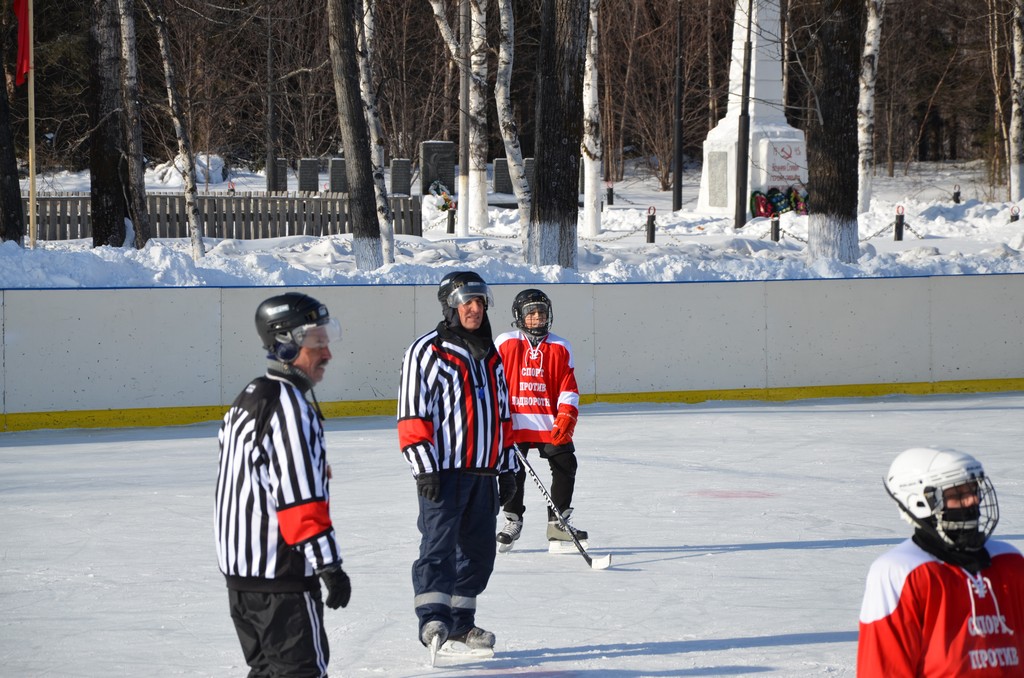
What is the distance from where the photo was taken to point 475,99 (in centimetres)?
2611

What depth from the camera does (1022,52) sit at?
1219 inches

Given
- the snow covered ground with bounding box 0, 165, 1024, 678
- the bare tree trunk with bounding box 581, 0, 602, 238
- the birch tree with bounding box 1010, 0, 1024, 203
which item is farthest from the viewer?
the birch tree with bounding box 1010, 0, 1024, 203

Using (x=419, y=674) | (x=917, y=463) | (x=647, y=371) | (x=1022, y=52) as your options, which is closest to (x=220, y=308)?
(x=647, y=371)

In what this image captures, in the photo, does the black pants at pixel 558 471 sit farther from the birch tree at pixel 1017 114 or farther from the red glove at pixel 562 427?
the birch tree at pixel 1017 114

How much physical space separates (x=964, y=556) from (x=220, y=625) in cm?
387

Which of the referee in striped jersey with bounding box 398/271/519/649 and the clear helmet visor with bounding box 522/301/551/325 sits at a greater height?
the clear helmet visor with bounding box 522/301/551/325

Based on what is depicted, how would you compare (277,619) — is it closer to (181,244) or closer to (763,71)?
(181,244)

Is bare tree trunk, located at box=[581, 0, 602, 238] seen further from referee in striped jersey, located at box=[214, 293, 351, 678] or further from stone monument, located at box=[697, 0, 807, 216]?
referee in striped jersey, located at box=[214, 293, 351, 678]

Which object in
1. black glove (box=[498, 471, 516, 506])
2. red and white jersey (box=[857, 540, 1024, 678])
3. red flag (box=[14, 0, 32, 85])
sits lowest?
black glove (box=[498, 471, 516, 506])

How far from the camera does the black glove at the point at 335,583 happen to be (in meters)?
3.50

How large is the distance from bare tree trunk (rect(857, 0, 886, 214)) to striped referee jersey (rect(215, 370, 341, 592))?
87.3ft

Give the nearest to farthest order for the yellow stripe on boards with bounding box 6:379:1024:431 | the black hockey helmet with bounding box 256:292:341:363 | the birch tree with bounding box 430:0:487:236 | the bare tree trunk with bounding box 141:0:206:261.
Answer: the black hockey helmet with bounding box 256:292:341:363, the yellow stripe on boards with bounding box 6:379:1024:431, the bare tree trunk with bounding box 141:0:206:261, the birch tree with bounding box 430:0:487:236

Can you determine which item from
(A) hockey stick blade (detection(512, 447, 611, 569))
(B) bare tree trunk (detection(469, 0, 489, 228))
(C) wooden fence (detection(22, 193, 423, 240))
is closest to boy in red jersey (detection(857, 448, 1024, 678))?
(A) hockey stick blade (detection(512, 447, 611, 569))

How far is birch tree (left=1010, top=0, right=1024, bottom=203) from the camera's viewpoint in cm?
3058
